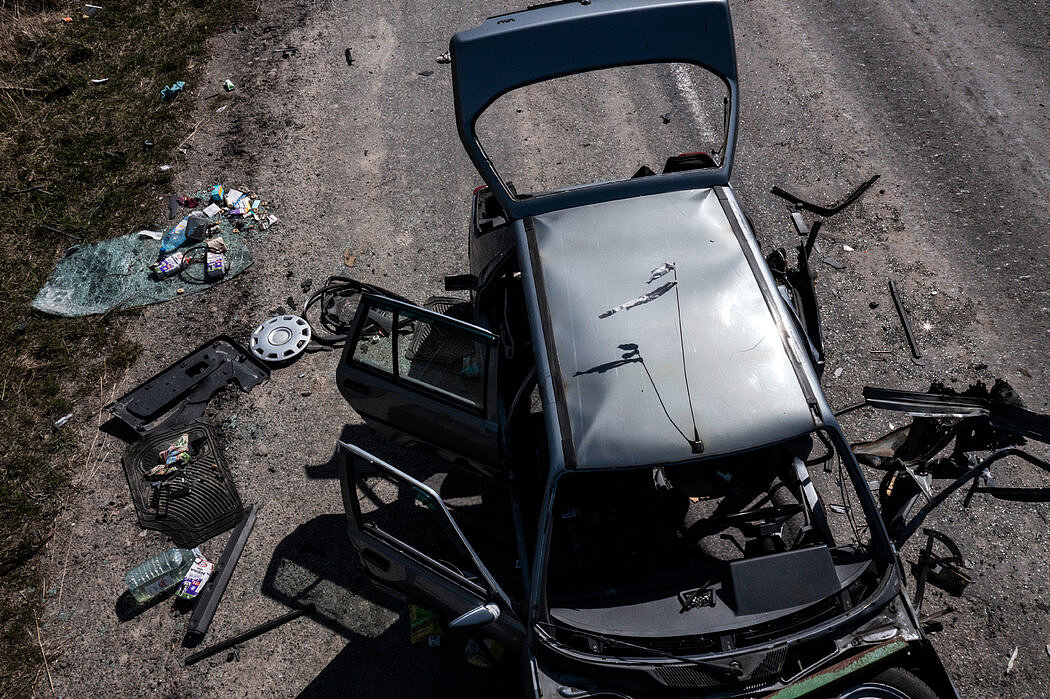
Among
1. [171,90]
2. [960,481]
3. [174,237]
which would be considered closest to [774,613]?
[960,481]

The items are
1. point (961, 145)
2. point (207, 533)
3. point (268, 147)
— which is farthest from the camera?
point (268, 147)

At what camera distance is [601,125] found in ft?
25.4

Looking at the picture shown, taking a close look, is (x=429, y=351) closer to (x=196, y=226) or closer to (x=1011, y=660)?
(x=196, y=226)

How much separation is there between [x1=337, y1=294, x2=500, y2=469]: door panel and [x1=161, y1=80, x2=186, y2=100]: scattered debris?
5.64 metres

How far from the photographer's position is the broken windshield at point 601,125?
7.34m

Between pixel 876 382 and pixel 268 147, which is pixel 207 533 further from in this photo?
pixel 876 382

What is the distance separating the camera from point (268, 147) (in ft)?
25.6

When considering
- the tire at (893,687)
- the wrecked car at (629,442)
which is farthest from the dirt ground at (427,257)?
the tire at (893,687)

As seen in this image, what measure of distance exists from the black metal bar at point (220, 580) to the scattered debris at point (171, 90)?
5583 millimetres

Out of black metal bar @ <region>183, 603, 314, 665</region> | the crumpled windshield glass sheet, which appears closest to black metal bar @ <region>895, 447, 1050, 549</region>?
black metal bar @ <region>183, 603, 314, 665</region>

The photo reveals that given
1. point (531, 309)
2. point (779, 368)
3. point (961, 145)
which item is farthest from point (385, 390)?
point (961, 145)

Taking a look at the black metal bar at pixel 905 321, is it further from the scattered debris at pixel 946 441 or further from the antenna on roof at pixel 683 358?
the antenna on roof at pixel 683 358

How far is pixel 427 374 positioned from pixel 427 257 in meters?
2.54

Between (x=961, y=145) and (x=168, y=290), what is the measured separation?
8.20 meters
